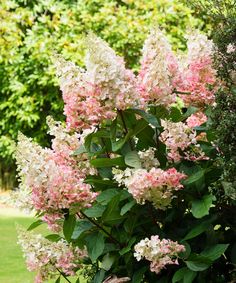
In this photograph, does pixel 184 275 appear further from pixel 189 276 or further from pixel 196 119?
pixel 196 119

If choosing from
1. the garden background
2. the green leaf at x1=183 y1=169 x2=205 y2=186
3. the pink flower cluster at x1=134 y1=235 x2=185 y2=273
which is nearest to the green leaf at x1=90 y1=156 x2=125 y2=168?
the green leaf at x1=183 y1=169 x2=205 y2=186

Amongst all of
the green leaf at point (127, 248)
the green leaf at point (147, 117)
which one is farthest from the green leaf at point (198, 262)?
the green leaf at point (147, 117)

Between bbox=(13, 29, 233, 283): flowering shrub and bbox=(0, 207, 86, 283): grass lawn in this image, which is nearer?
bbox=(13, 29, 233, 283): flowering shrub

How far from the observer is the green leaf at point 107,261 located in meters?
3.71

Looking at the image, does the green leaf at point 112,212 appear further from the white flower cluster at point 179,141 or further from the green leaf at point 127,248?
the white flower cluster at point 179,141

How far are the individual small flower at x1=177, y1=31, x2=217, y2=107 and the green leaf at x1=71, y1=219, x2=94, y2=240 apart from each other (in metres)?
0.84

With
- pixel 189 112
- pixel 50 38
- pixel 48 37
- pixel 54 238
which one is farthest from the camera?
pixel 48 37

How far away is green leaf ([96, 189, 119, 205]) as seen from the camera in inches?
140

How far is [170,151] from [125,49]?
945 centimetres

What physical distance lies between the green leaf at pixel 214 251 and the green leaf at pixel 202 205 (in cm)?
20

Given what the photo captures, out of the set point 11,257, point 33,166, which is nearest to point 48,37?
point 11,257

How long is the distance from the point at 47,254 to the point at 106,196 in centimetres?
55

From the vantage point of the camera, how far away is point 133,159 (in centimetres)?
350

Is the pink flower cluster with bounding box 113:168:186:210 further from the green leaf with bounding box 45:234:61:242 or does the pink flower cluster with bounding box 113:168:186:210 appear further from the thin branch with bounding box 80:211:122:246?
the green leaf with bounding box 45:234:61:242
